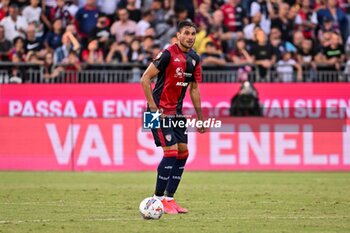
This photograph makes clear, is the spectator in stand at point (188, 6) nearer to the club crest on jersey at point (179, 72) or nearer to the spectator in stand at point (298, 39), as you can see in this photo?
the spectator in stand at point (298, 39)

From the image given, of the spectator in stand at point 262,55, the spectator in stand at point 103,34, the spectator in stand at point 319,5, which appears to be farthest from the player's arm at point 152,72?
the spectator in stand at point 319,5

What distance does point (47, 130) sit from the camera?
24172mm

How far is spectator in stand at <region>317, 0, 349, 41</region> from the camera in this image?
27.0m

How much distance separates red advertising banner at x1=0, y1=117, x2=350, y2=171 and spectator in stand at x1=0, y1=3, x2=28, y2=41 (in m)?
2.76

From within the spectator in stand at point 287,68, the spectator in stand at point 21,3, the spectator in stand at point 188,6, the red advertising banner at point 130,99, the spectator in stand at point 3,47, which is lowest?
the red advertising banner at point 130,99

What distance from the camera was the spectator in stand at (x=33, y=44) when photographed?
83.3 ft

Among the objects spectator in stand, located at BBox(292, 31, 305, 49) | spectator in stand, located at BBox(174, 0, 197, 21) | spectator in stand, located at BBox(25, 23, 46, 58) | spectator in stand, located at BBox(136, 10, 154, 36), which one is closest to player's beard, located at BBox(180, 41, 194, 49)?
spectator in stand, located at BBox(25, 23, 46, 58)

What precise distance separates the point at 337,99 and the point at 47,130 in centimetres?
777

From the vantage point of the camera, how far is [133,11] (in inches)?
1037

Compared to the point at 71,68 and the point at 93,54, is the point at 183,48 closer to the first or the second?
the point at 71,68

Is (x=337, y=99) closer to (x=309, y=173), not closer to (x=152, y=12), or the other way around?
(x=309, y=173)

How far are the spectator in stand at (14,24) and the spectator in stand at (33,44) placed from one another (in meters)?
0.27

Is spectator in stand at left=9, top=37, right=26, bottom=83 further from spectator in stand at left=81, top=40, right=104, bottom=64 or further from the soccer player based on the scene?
the soccer player

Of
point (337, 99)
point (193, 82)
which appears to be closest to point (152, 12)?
point (337, 99)
